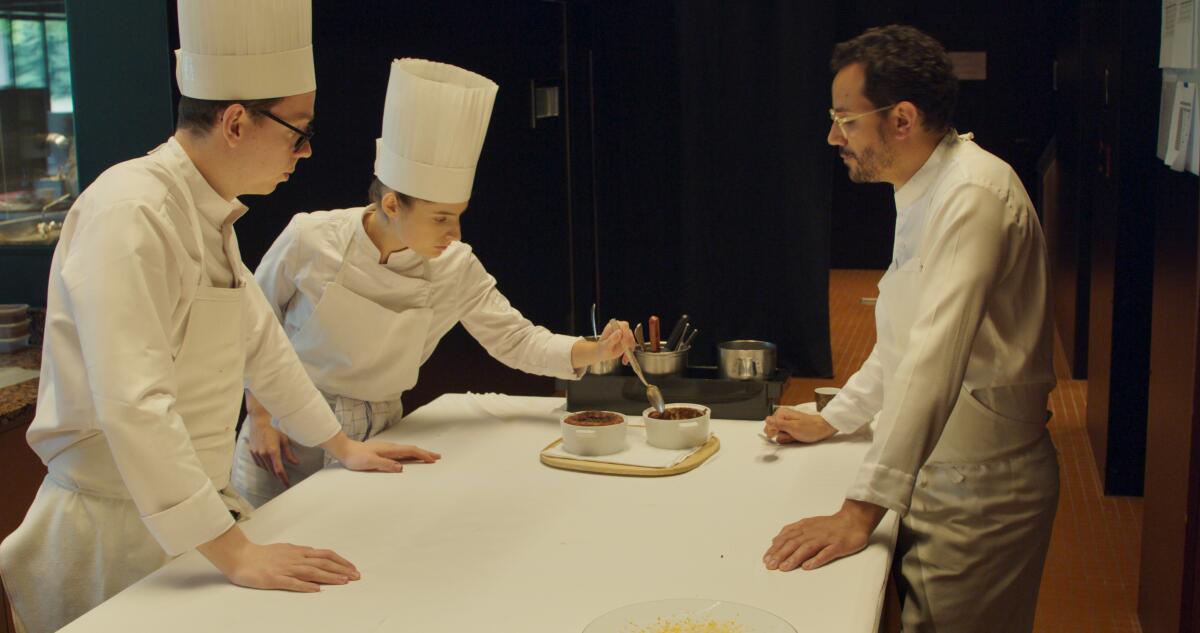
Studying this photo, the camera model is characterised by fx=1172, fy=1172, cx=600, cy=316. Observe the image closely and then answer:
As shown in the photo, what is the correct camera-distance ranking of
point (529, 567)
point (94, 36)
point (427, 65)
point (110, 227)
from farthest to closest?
point (94, 36) < point (427, 65) < point (529, 567) < point (110, 227)

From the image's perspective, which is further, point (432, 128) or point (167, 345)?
point (432, 128)

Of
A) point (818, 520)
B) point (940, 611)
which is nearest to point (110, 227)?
point (818, 520)

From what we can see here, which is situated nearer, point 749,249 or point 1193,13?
point 1193,13

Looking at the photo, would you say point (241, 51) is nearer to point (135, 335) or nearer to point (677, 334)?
point (135, 335)

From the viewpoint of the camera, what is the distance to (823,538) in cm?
171

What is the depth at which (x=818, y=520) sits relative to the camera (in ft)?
5.75

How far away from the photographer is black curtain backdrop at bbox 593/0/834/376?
18.3 ft

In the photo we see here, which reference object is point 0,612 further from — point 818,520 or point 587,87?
point 587,87

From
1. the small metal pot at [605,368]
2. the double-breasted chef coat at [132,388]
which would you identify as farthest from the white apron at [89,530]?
the small metal pot at [605,368]

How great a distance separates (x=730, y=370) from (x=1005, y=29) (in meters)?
6.37

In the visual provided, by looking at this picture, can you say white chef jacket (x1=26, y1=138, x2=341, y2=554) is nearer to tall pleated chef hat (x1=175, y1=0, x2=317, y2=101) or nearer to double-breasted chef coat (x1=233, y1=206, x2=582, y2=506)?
tall pleated chef hat (x1=175, y1=0, x2=317, y2=101)

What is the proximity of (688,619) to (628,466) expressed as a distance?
650mm

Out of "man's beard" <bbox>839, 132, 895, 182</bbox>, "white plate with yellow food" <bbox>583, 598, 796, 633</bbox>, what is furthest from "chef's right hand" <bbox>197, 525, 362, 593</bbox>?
"man's beard" <bbox>839, 132, 895, 182</bbox>

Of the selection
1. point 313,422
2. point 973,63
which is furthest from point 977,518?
point 973,63
